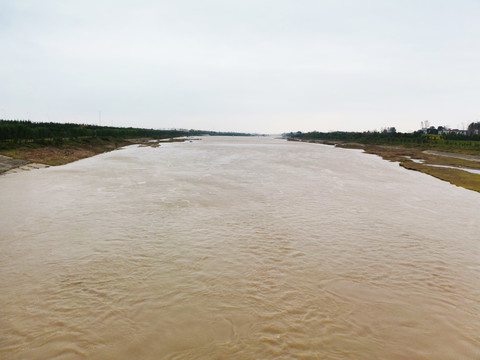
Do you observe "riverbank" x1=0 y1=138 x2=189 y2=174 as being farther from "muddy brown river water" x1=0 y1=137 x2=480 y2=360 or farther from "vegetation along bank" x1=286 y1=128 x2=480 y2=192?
"vegetation along bank" x1=286 y1=128 x2=480 y2=192

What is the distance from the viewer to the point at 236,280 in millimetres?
8250

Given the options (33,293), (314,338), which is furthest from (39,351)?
(314,338)

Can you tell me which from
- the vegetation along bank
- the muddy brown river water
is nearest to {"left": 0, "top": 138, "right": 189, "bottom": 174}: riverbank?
the muddy brown river water

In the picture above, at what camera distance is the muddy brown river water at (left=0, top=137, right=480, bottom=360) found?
5848 mm

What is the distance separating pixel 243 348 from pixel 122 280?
4.08 m

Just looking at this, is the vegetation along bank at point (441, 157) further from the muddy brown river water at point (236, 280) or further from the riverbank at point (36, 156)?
→ the riverbank at point (36, 156)

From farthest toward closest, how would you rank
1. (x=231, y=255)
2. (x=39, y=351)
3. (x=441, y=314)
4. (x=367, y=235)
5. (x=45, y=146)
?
(x=45, y=146) → (x=367, y=235) → (x=231, y=255) → (x=441, y=314) → (x=39, y=351)

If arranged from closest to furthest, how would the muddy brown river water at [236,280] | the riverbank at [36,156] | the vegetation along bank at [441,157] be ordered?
1. the muddy brown river water at [236,280]
2. the vegetation along bank at [441,157]
3. the riverbank at [36,156]

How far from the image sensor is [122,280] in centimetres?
805

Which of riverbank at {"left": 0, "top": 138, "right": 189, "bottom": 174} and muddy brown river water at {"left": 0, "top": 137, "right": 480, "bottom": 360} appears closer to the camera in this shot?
muddy brown river water at {"left": 0, "top": 137, "right": 480, "bottom": 360}

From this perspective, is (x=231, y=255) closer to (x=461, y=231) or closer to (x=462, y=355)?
(x=462, y=355)

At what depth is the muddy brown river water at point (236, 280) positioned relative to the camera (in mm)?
5848

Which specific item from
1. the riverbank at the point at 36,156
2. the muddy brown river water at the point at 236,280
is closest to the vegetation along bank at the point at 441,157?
the muddy brown river water at the point at 236,280

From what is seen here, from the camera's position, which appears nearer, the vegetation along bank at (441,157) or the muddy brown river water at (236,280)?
the muddy brown river water at (236,280)
